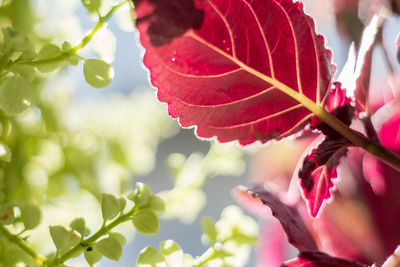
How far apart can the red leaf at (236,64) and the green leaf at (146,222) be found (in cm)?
5

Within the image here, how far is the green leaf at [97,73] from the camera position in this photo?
0.23 meters

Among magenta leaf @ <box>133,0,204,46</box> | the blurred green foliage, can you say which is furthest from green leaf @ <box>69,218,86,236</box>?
magenta leaf @ <box>133,0,204,46</box>

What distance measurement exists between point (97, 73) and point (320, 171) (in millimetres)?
131

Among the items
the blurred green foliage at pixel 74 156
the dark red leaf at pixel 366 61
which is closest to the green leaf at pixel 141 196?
the blurred green foliage at pixel 74 156

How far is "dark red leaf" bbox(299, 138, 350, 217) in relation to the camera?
0.82 ft

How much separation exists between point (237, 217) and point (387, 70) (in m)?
0.14

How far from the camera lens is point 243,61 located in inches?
8.9

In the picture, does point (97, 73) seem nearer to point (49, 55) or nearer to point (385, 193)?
point (49, 55)

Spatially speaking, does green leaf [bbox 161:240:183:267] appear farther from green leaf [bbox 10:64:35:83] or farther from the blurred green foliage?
green leaf [bbox 10:64:35:83]

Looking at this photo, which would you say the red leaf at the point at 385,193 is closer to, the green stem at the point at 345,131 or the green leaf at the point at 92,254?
the green stem at the point at 345,131

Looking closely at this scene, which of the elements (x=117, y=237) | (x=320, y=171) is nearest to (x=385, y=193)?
(x=320, y=171)

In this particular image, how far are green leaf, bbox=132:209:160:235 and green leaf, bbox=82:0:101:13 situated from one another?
0.11 metres

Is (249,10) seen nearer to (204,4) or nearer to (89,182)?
(204,4)

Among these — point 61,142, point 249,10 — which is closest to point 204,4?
point 249,10
